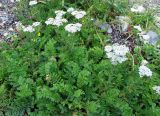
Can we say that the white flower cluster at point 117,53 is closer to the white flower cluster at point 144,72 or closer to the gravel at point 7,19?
the white flower cluster at point 144,72

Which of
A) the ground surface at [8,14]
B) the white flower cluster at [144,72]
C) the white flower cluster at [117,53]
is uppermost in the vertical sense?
the white flower cluster at [117,53]

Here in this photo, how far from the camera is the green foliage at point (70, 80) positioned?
425 centimetres

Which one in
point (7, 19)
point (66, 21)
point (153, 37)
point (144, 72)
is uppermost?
point (66, 21)

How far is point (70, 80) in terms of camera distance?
14.4 feet

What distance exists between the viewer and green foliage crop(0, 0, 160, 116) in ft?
13.9

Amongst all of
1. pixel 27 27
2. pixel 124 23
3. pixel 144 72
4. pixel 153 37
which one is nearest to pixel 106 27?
pixel 124 23

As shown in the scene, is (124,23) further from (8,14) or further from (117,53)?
(8,14)

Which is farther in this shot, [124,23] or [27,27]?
[124,23]

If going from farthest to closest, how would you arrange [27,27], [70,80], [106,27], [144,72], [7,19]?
[7,19] < [106,27] < [27,27] < [70,80] < [144,72]

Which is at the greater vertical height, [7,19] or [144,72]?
[144,72]

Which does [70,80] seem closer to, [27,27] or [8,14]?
[27,27]

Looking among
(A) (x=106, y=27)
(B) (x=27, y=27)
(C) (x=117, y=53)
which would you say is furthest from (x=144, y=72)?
(B) (x=27, y=27)

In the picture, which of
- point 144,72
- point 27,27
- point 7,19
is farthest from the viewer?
point 7,19

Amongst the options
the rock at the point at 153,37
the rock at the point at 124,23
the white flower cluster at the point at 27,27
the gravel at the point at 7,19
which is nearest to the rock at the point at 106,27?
the rock at the point at 124,23
